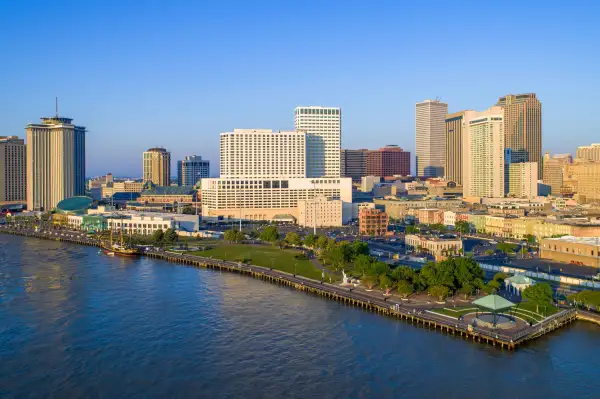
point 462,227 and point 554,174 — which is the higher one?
point 554,174

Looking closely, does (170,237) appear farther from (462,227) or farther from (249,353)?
(249,353)

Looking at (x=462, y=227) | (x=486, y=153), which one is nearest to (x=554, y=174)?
(x=486, y=153)

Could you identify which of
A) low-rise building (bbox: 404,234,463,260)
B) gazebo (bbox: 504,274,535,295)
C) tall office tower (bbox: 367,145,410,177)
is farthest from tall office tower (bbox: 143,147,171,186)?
gazebo (bbox: 504,274,535,295)

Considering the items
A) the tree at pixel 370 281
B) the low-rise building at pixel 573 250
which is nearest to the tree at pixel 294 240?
the tree at pixel 370 281

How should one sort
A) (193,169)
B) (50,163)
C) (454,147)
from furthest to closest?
1. (193,169)
2. (454,147)
3. (50,163)

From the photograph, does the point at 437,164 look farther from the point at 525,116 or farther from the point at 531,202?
the point at 531,202

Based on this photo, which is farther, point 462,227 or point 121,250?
point 462,227

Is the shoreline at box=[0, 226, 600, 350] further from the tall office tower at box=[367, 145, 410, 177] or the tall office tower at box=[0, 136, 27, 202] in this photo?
the tall office tower at box=[367, 145, 410, 177]

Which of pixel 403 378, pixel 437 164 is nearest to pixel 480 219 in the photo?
pixel 403 378
